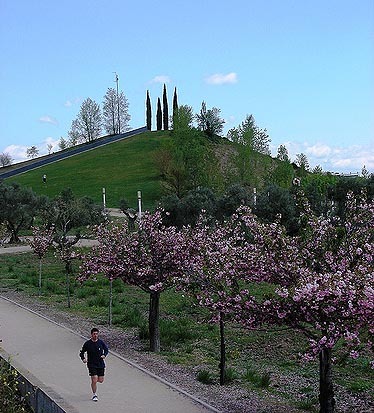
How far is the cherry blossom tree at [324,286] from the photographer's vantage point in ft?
29.7

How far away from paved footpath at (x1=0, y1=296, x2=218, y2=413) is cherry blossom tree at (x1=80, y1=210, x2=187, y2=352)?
1739 millimetres

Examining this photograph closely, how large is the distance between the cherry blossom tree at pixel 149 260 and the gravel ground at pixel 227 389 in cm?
93

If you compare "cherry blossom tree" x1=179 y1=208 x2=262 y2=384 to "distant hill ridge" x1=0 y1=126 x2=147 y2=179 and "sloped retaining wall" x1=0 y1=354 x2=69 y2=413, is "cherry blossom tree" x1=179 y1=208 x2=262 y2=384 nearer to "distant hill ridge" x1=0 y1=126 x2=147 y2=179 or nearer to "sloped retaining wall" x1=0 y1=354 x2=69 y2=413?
"sloped retaining wall" x1=0 y1=354 x2=69 y2=413

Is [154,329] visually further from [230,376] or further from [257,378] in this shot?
[257,378]

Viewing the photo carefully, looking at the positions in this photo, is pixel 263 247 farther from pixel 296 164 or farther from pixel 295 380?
pixel 296 164

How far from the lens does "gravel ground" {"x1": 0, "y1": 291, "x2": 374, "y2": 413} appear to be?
1110 centimetres

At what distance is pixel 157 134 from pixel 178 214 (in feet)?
242

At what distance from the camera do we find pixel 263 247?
1090 centimetres

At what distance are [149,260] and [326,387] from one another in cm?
612

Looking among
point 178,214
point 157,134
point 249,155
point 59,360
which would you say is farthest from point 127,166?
point 59,360

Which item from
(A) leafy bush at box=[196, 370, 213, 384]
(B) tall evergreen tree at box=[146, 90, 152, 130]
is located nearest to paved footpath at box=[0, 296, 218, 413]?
(A) leafy bush at box=[196, 370, 213, 384]

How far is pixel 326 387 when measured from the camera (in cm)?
1020

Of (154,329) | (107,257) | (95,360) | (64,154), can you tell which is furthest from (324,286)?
(64,154)

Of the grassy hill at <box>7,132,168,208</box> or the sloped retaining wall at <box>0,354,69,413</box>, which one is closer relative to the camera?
the sloped retaining wall at <box>0,354,69,413</box>
